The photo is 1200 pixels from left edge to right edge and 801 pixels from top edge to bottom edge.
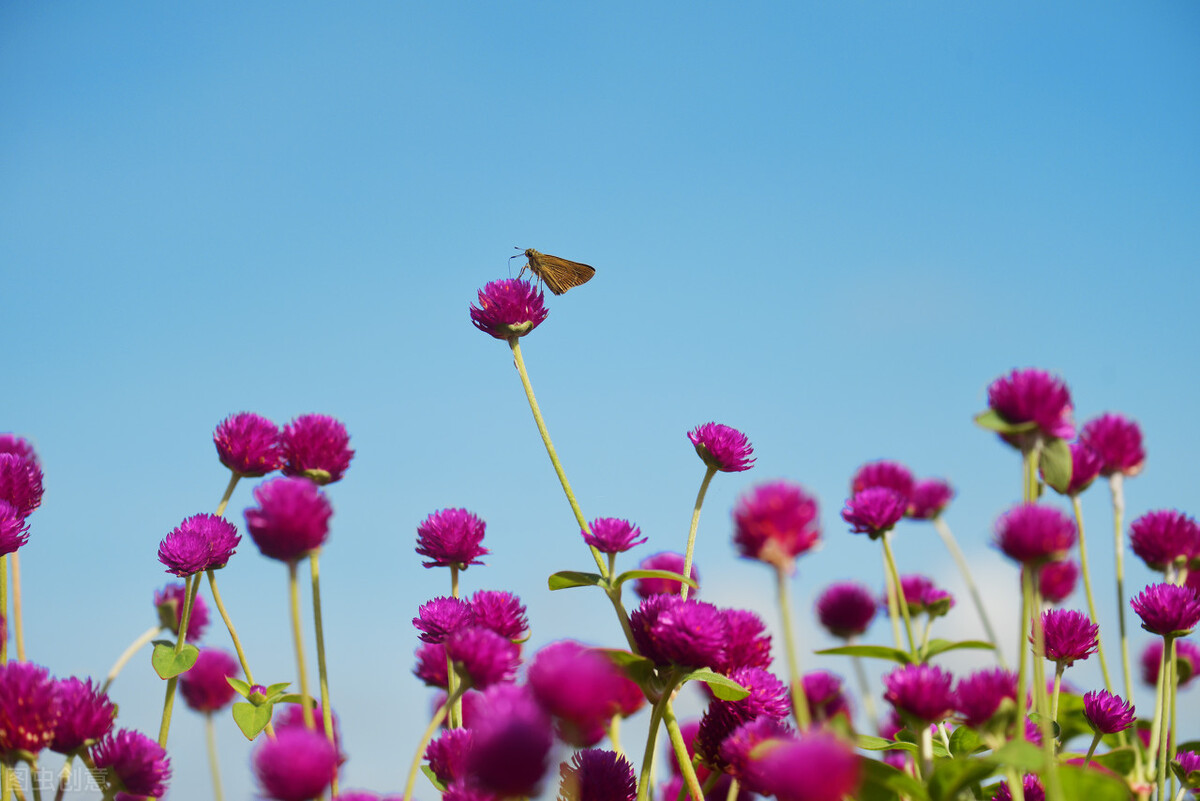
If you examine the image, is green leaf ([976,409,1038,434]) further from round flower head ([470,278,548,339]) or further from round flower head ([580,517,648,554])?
round flower head ([470,278,548,339])

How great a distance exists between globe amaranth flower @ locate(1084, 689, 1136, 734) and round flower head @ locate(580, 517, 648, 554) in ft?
3.31

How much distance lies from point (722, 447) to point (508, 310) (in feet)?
1.92

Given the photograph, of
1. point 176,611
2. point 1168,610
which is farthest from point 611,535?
point 176,611

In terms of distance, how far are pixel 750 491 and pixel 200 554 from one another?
1376 millimetres

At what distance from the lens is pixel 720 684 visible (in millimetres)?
1583

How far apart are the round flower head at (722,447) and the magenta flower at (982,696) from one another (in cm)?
79

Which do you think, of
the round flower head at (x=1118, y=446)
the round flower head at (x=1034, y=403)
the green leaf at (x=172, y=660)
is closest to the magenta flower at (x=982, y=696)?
the round flower head at (x=1034, y=403)

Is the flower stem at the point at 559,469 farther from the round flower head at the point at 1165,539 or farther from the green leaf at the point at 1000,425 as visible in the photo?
the round flower head at the point at 1165,539

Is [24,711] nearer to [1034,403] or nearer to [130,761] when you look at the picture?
[130,761]

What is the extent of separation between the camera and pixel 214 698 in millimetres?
2936

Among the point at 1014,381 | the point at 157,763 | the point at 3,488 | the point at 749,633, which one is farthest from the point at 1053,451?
the point at 3,488

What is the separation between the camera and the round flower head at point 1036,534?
1.16m

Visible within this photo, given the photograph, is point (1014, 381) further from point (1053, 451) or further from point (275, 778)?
point (275, 778)

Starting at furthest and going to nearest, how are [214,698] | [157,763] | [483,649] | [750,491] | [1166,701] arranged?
1. [214,698]
2. [1166,701]
3. [157,763]
4. [483,649]
5. [750,491]
